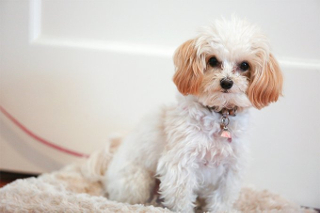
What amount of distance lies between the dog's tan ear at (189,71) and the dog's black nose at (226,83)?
80 millimetres

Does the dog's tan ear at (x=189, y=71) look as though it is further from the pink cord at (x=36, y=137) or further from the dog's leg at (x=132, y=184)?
the pink cord at (x=36, y=137)

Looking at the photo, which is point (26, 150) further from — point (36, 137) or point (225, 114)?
point (225, 114)

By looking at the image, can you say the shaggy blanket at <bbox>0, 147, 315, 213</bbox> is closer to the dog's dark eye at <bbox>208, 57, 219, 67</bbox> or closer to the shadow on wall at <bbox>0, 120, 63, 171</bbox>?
the shadow on wall at <bbox>0, 120, 63, 171</bbox>

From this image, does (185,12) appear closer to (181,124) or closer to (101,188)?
(181,124)

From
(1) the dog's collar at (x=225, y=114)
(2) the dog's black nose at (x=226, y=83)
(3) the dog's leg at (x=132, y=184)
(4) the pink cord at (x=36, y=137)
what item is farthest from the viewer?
(4) the pink cord at (x=36, y=137)

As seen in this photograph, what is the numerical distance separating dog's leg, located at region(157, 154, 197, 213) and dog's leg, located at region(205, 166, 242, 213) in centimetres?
11

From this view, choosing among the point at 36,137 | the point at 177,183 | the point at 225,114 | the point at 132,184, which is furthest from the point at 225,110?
the point at 36,137

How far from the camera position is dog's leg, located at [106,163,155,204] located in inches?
45.2

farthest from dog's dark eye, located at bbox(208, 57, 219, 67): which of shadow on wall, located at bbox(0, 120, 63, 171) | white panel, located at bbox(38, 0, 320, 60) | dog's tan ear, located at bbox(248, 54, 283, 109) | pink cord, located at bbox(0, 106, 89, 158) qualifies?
shadow on wall, located at bbox(0, 120, 63, 171)

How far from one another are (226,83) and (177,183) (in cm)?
38

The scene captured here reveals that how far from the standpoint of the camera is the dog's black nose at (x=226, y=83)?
895 mm

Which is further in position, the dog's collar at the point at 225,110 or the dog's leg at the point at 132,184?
the dog's leg at the point at 132,184

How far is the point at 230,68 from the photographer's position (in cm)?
93

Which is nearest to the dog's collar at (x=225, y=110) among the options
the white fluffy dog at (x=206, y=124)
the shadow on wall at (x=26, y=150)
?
the white fluffy dog at (x=206, y=124)
